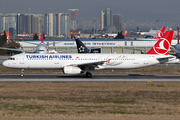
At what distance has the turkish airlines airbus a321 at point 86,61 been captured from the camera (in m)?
40.5

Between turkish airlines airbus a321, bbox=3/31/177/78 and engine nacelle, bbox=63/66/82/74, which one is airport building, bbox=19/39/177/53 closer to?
turkish airlines airbus a321, bbox=3/31/177/78

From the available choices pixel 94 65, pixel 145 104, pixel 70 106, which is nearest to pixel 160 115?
pixel 145 104

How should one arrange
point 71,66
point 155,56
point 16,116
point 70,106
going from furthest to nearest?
point 155,56 → point 71,66 → point 70,106 → point 16,116

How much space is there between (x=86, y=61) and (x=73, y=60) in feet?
6.61

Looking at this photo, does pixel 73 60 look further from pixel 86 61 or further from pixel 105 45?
pixel 105 45

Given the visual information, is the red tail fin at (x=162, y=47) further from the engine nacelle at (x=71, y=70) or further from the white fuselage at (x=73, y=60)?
the engine nacelle at (x=71, y=70)

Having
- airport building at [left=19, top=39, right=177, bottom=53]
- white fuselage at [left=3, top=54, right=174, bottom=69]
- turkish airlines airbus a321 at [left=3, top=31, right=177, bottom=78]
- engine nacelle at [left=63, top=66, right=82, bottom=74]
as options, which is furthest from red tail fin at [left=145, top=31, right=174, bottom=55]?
airport building at [left=19, top=39, right=177, bottom=53]

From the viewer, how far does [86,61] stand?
1645 inches

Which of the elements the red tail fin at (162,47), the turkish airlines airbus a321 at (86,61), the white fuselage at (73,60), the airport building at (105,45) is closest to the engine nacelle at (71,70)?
the turkish airlines airbus a321 at (86,61)

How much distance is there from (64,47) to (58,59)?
59.3 metres

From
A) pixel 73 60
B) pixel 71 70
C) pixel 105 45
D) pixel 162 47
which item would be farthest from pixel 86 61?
pixel 105 45

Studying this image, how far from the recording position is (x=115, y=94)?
28.2m

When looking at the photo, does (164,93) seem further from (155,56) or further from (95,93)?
(155,56)

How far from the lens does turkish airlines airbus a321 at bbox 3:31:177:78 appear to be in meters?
40.5
